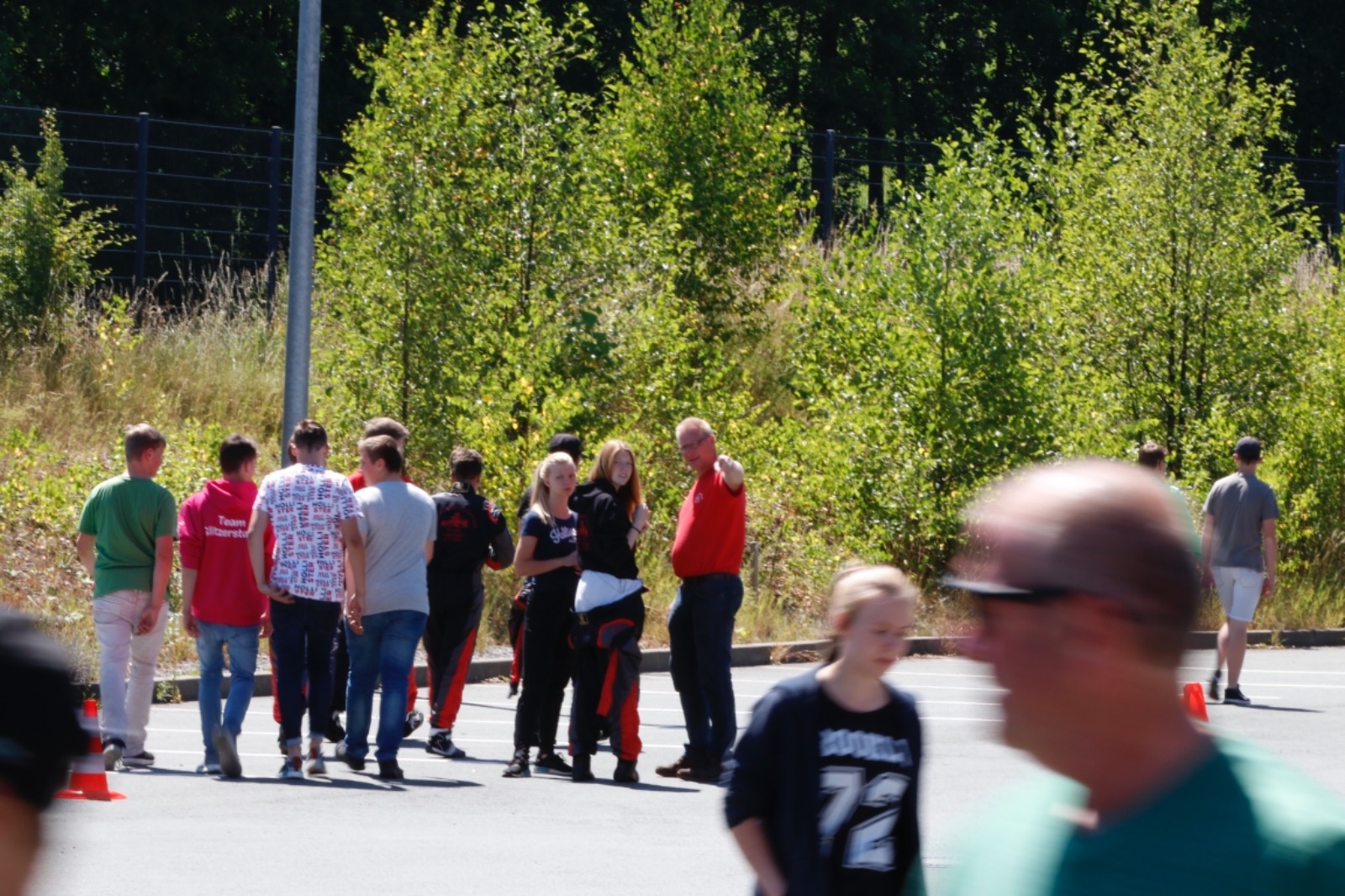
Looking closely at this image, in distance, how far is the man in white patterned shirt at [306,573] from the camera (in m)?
10.6

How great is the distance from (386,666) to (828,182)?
70.4 feet

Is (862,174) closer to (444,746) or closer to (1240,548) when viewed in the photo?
(1240,548)

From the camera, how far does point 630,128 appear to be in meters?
24.7

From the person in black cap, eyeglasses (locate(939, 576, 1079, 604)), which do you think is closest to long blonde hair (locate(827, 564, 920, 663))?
eyeglasses (locate(939, 576, 1079, 604))

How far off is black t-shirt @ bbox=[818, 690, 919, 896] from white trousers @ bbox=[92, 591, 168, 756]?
707 cm

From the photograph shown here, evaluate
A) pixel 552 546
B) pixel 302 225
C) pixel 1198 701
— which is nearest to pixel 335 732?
pixel 552 546

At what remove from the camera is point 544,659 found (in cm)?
1132

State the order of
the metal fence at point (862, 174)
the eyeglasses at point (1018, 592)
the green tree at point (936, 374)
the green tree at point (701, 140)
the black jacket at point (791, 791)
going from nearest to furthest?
the eyeglasses at point (1018, 592), the black jacket at point (791, 791), the green tree at point (936, 374), the green tree at point (701, 140), the metal fence at point (862, 174)

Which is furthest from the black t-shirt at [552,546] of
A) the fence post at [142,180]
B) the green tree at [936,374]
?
the fence post at [142,180]

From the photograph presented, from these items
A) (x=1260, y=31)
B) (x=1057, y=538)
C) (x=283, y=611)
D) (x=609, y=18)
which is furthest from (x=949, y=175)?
(x=1260, y=31)

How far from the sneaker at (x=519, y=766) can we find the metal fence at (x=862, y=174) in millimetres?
19027

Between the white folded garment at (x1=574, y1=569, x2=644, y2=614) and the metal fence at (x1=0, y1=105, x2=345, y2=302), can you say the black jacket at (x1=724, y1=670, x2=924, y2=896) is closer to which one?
the white folded garment at (x1=574, y1=569, x2=644, y2=614)

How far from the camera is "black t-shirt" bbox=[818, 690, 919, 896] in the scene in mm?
4668

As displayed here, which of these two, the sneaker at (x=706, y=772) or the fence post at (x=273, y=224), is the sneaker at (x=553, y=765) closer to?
the sneaker at (x=706, y=772)
